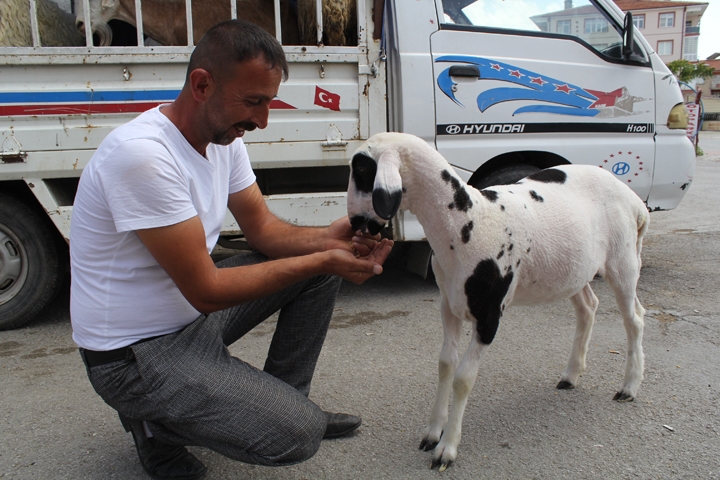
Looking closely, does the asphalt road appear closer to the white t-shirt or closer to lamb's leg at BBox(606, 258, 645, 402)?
lamb's leg at BBox(606, 258, 645, 402)

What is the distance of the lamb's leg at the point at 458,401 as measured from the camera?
2.38 m

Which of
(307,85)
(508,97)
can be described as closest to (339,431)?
(307,85)

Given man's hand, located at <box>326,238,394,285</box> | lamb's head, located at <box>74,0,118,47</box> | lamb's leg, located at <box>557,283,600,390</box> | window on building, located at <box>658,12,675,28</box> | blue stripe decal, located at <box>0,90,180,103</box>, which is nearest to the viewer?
man's hand, located at <box>326,238,394,285</box>

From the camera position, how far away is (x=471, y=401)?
9.58 ft

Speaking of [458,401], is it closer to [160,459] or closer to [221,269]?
[221,269]

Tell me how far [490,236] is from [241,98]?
1.14m

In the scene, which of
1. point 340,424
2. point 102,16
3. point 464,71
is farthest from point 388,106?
point 340,424

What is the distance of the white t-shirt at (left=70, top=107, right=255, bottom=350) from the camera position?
187cm

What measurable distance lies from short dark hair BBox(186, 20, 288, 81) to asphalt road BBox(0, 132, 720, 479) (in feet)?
5.37

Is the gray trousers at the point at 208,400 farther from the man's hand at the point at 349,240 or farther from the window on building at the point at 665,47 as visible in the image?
the window on building at the point at 665,47

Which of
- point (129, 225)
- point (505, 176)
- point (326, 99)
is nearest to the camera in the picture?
point (129, 225)

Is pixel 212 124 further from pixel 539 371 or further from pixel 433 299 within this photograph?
pixel 433 299

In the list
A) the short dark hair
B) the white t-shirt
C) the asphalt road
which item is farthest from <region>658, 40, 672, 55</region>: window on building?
the white t-shirt

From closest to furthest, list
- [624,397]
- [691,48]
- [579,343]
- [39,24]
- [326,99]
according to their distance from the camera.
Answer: [624,397], [579,343], [39,24], [326,99], [691,48]
